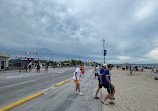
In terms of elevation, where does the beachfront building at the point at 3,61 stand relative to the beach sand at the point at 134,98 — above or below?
above

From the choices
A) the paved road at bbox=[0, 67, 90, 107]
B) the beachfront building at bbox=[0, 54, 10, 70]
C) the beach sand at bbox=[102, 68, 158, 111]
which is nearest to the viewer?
the beach sand at bbox=[102, 68, 158, 111]

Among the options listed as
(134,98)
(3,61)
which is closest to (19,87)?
(134,98)

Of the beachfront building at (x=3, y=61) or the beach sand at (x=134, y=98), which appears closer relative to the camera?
the beach sand at (x=134, y=98)

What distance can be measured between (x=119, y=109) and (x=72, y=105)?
6.06 feet

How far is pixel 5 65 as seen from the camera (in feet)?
84.2

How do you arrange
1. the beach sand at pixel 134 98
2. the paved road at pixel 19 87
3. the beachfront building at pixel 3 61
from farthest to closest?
the beachfront building at pixel 3 61, the paved road at pixel 19 87, the beach sand at pixel 134 98

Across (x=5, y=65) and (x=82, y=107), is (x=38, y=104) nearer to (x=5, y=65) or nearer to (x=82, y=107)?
(x=82, y=107)

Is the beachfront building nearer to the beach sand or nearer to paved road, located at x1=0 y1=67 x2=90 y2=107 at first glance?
paved road, located at x1=0 y1=67 x2=90 y2=107

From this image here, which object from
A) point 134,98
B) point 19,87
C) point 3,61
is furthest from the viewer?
point 3,61

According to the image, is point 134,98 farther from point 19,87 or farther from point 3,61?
point 3,61

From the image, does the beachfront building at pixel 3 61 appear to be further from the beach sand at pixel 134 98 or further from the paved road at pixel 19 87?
the beach sand at pixel 134 98

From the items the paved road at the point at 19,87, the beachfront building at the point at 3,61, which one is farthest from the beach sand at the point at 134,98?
the beachfront building at the point at 3,61

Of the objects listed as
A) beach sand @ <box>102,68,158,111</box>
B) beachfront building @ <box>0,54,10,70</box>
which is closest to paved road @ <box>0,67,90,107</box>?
beach sand @ <box>102,68,158,111</box>

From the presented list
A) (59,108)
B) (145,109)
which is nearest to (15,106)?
(59,108)
